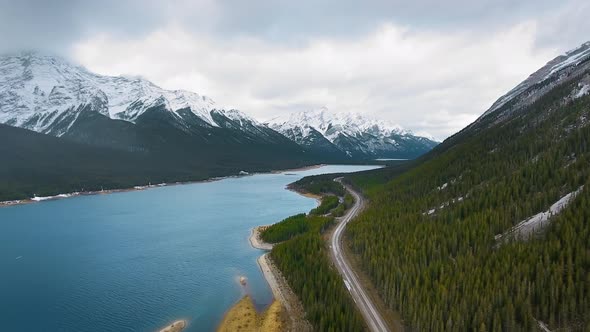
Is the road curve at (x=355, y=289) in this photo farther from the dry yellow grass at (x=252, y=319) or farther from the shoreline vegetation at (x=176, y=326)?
the shoreline vegetation at (x=176, y=326)

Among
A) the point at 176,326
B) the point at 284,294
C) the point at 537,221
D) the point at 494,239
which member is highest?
the point at 537,221

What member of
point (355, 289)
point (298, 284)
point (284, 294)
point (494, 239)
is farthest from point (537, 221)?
point (284, 294)

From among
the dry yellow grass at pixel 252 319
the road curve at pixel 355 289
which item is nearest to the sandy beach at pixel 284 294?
the dry yellow grass at pixel 252 319

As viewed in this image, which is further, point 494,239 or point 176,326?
point 494,239

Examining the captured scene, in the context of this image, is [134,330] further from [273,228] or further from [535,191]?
[535,191]

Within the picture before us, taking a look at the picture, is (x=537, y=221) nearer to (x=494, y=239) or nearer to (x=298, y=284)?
(x=494, y=239)
